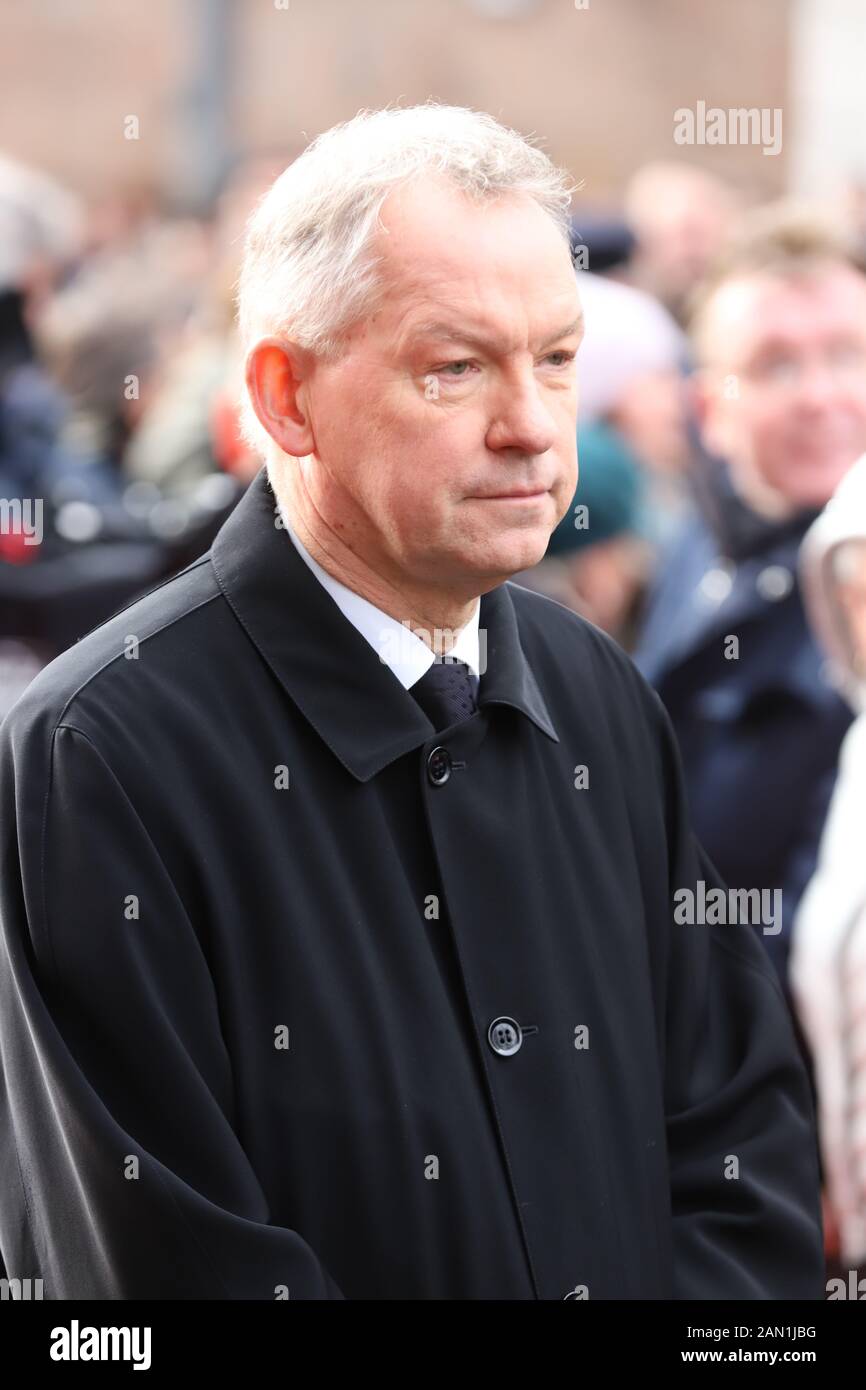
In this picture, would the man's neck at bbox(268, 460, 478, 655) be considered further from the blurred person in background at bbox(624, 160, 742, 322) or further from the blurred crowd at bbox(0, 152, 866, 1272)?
the blurred person in background at bbox(624, 160, 742, 322)

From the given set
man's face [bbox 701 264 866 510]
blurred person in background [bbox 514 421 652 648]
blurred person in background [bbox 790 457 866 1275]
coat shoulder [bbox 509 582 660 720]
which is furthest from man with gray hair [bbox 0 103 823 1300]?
blurred person in background [bbox 514 421 652 648]

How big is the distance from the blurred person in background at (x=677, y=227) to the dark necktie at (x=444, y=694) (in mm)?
5087

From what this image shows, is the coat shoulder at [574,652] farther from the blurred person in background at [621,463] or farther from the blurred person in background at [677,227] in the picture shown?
the blurred person in background at [677,227]

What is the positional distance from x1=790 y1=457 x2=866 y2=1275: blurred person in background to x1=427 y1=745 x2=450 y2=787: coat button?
996 millimetres

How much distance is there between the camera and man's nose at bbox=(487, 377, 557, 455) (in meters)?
1.82

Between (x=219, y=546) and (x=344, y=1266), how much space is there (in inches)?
31.2

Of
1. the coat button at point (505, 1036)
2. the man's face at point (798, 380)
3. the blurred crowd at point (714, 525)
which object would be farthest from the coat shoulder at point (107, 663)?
the man's face at point (798, 380)

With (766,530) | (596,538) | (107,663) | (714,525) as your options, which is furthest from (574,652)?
(596,538)

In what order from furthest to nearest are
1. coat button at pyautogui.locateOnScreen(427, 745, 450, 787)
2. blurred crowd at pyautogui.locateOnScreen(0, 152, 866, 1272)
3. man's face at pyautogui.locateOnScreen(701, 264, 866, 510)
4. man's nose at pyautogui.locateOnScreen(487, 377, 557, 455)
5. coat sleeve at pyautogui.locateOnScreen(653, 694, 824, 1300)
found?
man's face at pyautogui.locateOnScreen(701, 264, 866, 510), blurred crowd at pyautogui.locateOnScreen(0, 152, 866, 1272), coat sleeve at pyautogui.locateOnScreen(653, 694, 824, 1300), coat button at pyautogui.locateOnScreen(427, 745, 450, 787), man's nose at pyautogui.locateOnScreen(487, 377, 557, 455)

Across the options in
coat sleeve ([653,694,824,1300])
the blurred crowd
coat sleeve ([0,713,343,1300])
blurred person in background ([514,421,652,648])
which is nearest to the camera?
coat sleeve ([0,713,343,1300])

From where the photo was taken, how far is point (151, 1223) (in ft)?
5.61

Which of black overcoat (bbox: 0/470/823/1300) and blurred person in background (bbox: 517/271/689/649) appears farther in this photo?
blurred person in background (bbox: 517/271/689/649)

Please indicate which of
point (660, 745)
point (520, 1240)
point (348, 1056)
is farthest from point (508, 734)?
point (520, 1240)

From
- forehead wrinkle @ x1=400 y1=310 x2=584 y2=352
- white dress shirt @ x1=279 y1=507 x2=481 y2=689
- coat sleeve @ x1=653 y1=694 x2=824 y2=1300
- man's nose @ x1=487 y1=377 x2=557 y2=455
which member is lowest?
coat sleeve @ x1=653 y1=694 x2=824 y2=1300
